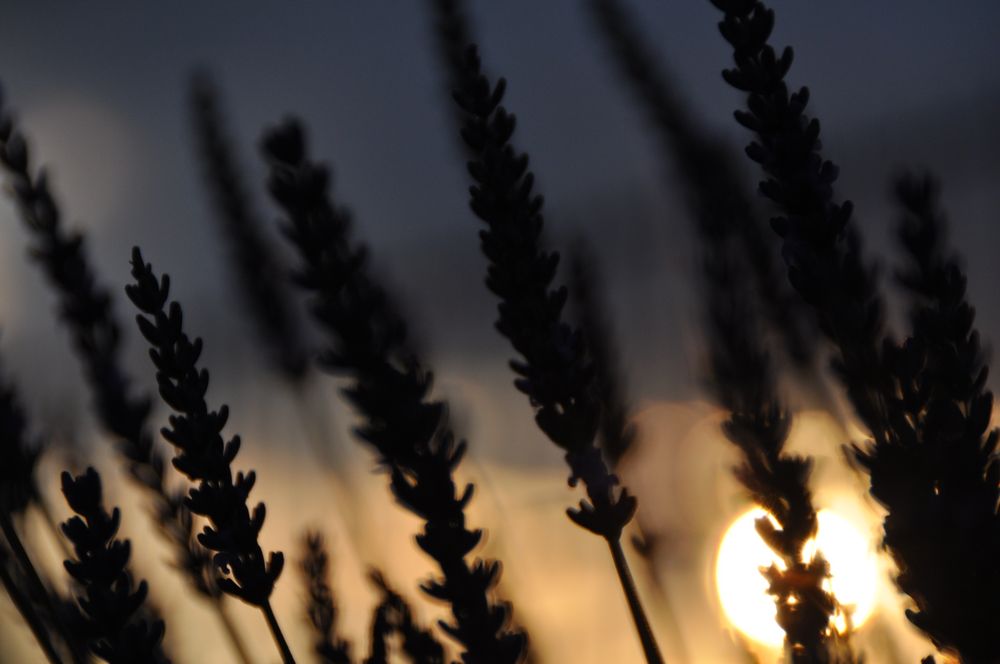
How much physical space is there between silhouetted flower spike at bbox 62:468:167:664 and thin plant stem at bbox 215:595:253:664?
994mm

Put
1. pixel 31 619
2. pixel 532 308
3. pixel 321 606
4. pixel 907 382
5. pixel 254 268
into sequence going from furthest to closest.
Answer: pixel 254 268 → pixel 321 606 → pixel 31 619 → pixel 532 308 → pixel 907 382

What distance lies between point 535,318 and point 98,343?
66.7 inches

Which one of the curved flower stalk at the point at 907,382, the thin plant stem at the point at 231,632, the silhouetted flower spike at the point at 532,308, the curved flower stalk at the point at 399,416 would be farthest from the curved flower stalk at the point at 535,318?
the thin plant stem at the point at 231,632

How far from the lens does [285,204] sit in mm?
2119

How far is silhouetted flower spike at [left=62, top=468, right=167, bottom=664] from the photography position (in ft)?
6.38

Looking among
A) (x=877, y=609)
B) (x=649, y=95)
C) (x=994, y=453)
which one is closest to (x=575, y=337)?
(x=994, y=453)

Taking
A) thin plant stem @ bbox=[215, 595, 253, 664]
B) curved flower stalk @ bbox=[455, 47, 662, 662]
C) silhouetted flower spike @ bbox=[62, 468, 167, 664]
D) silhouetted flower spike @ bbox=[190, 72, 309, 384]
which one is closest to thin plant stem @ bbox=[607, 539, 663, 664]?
curved flower stalk @ bbox=[455, 47, 662, 662]

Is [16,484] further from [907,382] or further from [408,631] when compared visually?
[907,382]

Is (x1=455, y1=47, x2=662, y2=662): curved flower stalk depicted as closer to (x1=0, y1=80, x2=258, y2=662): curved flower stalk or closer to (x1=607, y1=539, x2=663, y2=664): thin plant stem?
(x1=607, y1=539, x2=663, y2=664): thin plant stem

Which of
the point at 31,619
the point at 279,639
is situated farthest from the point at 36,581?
the point at 279,639

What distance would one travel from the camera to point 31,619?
2.43m

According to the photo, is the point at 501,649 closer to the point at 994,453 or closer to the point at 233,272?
the point at 994,453

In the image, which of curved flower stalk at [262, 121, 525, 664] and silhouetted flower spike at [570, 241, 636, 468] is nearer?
curved flower stalk at [262, 121, 525, 664]

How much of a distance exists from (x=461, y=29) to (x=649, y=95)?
254 cm
